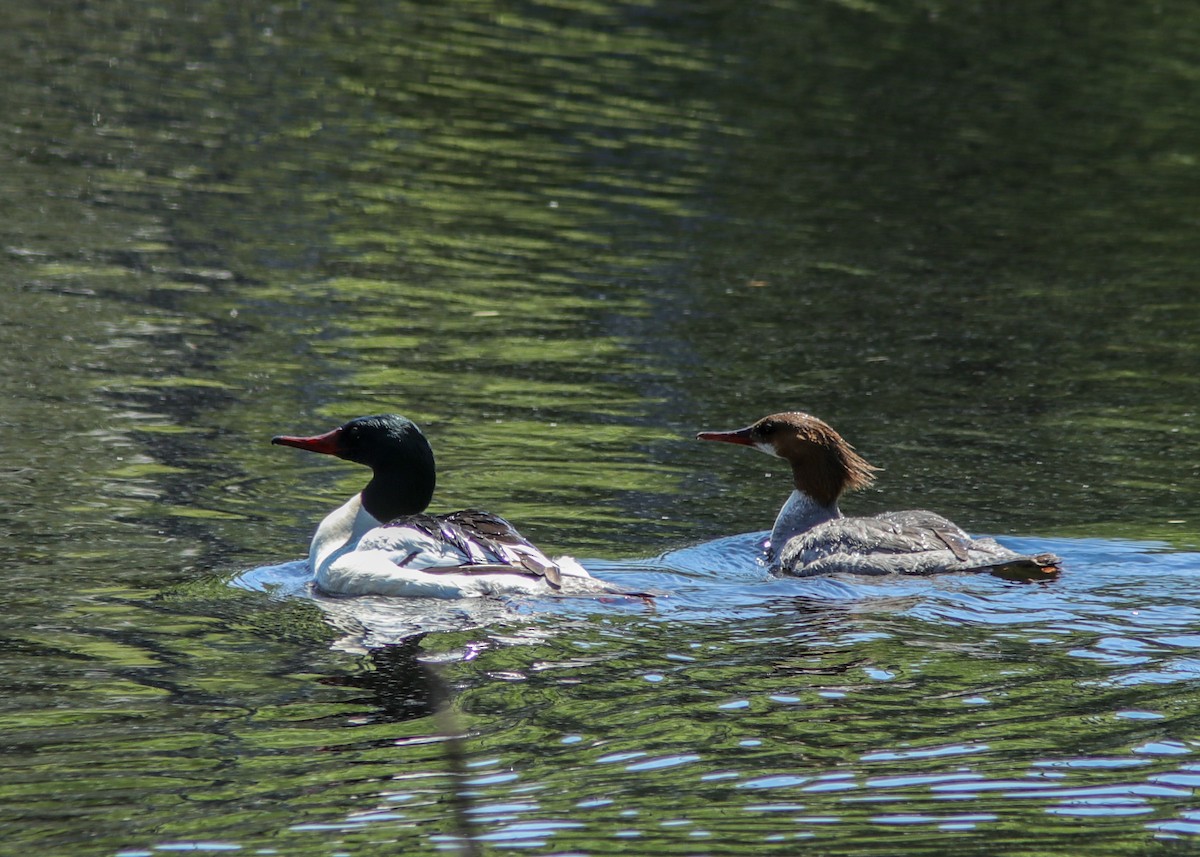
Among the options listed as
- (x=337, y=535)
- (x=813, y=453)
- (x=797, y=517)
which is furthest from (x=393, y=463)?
(x=813, y=453)

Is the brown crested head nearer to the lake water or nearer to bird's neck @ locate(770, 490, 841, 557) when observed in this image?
bird's neck @ locate(770, 490, 841, 557)

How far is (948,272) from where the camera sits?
1938 centimetres

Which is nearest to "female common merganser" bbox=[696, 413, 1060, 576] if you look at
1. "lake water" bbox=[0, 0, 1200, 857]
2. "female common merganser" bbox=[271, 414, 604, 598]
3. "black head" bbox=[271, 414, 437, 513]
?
"lake water" bbox=[0, 0, 1200, 857]

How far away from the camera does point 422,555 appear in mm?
9914

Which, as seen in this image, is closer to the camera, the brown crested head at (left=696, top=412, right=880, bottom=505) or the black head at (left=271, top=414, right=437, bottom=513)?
the black head at (left=271, top=414, right=437, bottom=513)

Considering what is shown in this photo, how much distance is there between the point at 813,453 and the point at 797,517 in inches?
22.8

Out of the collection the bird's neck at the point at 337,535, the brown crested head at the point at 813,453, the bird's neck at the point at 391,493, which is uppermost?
the brown crested head at the point at 813,453

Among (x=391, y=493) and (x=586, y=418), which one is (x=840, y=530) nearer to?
(x=391, y=493)

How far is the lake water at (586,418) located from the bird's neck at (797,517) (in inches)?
10.2

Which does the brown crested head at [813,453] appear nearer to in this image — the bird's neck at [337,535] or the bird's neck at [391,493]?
the bird's neck at [391,493]

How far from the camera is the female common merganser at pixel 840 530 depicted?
34.3ft

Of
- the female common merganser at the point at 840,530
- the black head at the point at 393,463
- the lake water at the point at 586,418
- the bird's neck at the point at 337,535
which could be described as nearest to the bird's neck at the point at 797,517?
the female common merganser at the point at 840,530

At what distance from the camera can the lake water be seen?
6883mm

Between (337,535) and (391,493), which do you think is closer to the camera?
(337,535)
